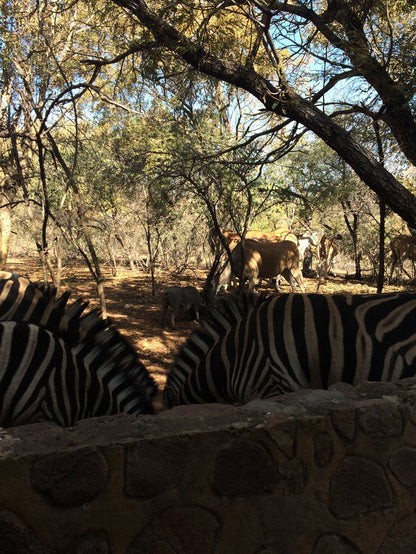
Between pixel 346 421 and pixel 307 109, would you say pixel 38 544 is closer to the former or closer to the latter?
pixel 346 421

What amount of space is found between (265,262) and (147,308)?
11.9 feet

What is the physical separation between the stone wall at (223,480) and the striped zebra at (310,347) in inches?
29.7

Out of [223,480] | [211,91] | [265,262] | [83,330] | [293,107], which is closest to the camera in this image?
[223,480]

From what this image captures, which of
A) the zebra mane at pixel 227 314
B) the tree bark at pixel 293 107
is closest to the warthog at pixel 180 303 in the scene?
the tree bark at pixel 293 107

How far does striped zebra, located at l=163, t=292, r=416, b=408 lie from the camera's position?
263 cm

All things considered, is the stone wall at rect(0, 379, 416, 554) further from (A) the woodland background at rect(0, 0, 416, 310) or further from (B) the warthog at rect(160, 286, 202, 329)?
(B) the warthog at rect(160, 286, 202, 329)

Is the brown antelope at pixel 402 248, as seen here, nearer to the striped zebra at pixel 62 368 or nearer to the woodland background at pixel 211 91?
the woodland background at pixel 211 91

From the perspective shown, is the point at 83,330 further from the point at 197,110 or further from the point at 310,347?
the point at 197,110

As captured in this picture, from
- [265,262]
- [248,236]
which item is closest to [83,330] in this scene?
[265,262]

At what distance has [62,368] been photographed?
251 centimetres

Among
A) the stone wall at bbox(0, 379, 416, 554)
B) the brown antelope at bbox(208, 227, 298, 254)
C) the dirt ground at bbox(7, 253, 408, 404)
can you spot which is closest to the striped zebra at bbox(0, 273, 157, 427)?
the stone wall at bbox(0, 379, 416, 554)

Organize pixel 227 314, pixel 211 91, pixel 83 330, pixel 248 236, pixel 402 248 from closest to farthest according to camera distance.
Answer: pixel 83 330 → pixel 227 314 → pixel 211 91 → pixel 248 236 → pixel 402 248

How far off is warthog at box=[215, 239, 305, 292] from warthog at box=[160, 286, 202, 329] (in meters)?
1.54

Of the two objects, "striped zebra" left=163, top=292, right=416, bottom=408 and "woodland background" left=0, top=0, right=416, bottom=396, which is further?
"woodland background" left=0, top=0, right=416, bottom=396
